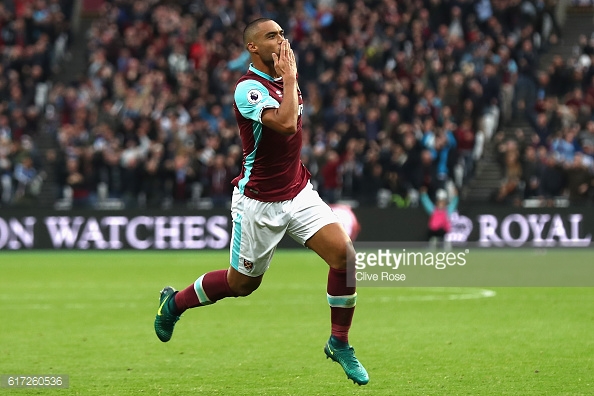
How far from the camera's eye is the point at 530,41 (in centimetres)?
2686

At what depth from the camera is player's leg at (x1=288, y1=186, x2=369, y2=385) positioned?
25.0ft

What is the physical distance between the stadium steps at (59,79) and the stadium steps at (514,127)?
31.7 ft

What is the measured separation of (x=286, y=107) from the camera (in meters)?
7.25

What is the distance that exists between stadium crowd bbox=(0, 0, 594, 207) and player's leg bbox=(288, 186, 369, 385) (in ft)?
53.1

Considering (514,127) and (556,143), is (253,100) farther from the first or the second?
(514,127)

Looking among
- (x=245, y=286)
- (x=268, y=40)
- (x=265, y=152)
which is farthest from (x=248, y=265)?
(x=268, y=40)

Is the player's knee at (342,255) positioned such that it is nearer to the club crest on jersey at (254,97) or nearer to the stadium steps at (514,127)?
the club crest on jersey at (254,97)

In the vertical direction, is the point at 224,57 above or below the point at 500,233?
above

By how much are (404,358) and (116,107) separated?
64.4 ft

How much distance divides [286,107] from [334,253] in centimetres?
109

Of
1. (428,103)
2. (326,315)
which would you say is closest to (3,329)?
(326,315)

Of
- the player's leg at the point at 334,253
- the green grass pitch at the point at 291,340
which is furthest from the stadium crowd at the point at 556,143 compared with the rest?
the player's leg at the point at 334,253

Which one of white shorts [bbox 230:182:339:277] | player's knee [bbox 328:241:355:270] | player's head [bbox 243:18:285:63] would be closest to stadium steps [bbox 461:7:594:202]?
white shorts [bbox 230:182:339:277]

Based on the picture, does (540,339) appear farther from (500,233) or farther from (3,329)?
(500,233)
